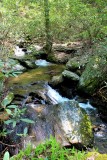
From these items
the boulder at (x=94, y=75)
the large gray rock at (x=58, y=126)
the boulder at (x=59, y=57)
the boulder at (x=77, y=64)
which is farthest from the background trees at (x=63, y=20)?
the large gray rock at (x=58, y=126)

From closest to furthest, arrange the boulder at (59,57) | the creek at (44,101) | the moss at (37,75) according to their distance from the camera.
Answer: the creek at (44,101) → the moss at (37,75) → the boulder at (59,57)

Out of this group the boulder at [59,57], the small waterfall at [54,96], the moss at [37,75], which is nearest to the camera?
the small waterfall at [54,96]

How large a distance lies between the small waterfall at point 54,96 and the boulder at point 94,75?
0.71 meters

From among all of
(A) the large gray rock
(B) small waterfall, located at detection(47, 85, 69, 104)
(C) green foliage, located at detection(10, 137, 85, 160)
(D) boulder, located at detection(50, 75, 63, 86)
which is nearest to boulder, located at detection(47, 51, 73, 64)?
(D) boulder, located at detection(50, 75, 63, 86)

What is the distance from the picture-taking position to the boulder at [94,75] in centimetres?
759

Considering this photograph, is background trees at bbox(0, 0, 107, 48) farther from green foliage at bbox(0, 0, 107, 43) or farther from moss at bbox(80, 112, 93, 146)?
moss at bbox(80, 112, 93, 146)

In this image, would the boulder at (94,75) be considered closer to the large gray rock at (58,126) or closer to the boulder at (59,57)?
the large gray rock at (58,126)

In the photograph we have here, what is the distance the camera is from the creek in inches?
208

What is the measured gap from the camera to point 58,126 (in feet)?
17.1

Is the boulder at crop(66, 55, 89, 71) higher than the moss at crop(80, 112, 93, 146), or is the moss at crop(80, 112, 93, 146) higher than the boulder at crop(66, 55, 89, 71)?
the boulder at crop(66, 55, 89, 71)

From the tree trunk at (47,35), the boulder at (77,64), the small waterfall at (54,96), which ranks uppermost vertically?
the tree trunk at (47,35)

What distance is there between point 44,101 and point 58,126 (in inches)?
80.2

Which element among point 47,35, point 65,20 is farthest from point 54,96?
point 65,20

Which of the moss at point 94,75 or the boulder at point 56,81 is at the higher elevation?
the moss at point 94,75
